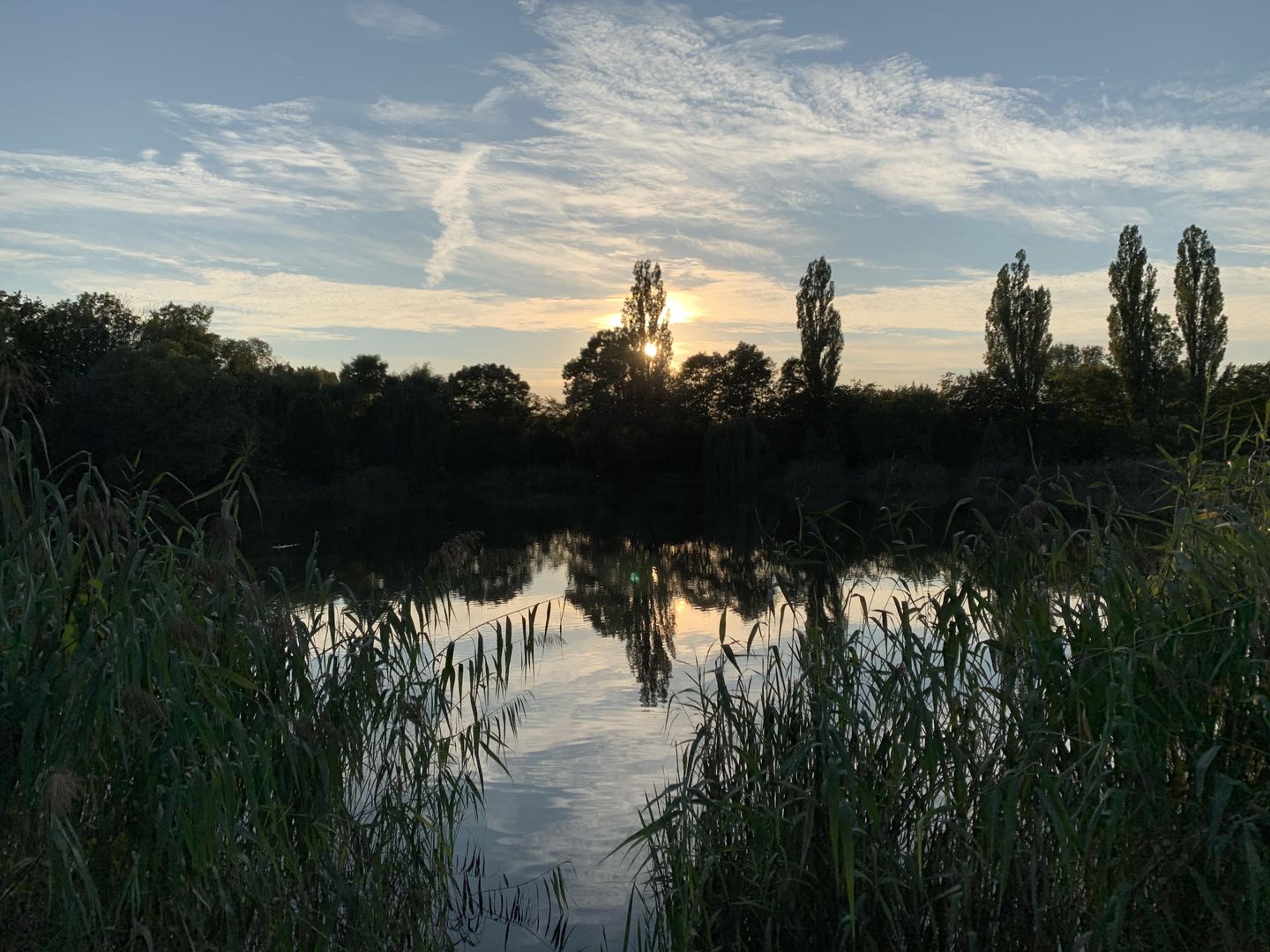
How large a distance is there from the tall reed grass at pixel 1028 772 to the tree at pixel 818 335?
39492mm

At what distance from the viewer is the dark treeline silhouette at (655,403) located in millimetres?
31406

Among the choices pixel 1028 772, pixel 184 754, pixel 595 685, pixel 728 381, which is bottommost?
pixel 595 685

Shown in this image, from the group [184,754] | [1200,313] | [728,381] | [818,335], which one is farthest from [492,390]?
[184,754]

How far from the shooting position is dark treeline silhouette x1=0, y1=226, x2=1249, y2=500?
103 feet

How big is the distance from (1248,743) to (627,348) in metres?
42.8

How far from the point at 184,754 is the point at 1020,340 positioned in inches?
1569

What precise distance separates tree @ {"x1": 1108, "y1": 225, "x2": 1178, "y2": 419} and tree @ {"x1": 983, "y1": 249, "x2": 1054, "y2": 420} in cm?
248

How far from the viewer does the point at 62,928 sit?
267cm

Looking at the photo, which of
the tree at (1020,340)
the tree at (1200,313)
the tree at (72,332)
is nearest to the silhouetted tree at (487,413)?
the tree at (72,332)

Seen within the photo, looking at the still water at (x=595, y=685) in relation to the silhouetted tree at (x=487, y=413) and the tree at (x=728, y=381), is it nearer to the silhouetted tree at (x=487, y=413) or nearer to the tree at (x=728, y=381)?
the silhouetted tree at (x=487, y=413)

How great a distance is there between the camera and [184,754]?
113 inches

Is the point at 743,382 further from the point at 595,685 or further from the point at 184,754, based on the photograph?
the point at 184,754

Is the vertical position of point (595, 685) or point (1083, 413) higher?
point (1083, 413)

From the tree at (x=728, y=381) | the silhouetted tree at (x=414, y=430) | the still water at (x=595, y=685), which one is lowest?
the still water at (x=595, y=685)
